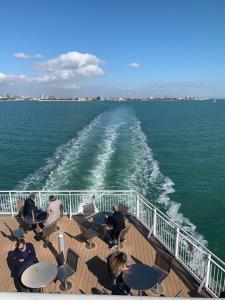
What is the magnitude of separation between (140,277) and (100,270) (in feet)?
6.60

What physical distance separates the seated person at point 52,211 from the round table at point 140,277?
388 centimetres

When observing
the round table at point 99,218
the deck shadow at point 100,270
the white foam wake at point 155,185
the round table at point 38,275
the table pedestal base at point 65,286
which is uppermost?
the round table at point 38,275

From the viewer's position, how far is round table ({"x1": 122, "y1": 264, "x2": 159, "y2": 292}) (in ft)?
21.7

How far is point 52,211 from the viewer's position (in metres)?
10.1

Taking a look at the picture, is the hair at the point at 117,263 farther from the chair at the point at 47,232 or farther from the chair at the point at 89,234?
the chair at the point at 47,232

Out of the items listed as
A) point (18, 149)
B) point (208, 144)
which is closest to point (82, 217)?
point (18, 149)

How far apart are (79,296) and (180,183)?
25.8 meters

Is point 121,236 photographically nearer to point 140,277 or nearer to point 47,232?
point 47,232

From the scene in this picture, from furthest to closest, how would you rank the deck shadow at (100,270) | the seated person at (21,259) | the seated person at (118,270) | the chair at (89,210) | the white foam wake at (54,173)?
the white foam wake at (54,173) → the chair at (89,210) → the deck shadow at (100,270) → the seated person at (21,259) → the seated person at (118,270)

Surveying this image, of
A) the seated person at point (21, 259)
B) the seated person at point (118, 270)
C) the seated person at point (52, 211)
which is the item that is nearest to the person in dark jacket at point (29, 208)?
the seated person at point (52, 211)

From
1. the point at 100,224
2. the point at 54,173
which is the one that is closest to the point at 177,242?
the point at 100,224

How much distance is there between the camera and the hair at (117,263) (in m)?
6.86

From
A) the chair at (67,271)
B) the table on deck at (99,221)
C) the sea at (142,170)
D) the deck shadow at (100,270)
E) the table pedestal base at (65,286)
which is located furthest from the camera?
the sea at (142,170)

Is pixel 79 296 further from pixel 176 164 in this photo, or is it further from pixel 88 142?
pixel 88 142
